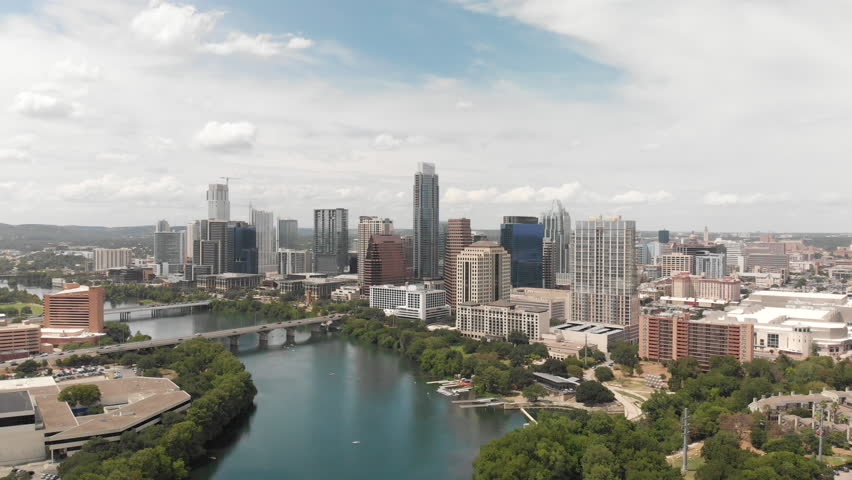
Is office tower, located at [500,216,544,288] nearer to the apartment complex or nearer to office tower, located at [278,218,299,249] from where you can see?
the apartment complex

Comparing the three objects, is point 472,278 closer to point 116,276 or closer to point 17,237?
point 116,276

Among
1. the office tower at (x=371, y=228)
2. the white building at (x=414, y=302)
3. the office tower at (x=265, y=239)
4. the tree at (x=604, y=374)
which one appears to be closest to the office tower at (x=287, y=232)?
the office tower at (x=265, y=239)

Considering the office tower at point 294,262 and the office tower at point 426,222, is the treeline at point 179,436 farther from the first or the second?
the office tower at point 294,262

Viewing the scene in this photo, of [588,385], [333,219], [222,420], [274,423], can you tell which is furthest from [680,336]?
[333,219]

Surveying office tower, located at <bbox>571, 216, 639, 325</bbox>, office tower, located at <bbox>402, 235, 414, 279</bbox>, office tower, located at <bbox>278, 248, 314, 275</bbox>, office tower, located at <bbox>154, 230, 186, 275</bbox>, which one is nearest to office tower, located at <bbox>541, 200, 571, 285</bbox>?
office tower, located at <bbox>402, 235, 414, 279</bbox>

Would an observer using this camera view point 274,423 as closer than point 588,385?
Yes

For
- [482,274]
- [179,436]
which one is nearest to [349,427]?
[179,436]
